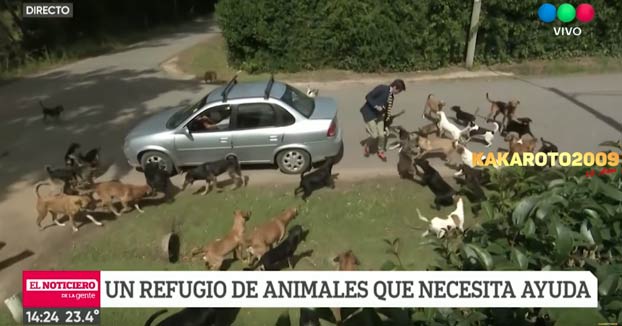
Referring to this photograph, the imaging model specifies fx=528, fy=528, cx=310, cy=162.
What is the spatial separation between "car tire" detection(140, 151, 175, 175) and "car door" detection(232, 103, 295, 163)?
140 cm

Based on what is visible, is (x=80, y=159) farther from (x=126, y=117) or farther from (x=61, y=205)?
(x=126, y=117)

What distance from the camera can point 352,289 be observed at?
7.82ft

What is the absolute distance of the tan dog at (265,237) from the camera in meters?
7.86

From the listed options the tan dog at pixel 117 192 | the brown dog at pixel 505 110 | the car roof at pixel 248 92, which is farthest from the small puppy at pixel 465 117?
the tan dog at pixel 117 192

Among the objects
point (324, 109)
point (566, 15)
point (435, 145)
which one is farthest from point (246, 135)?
point (566, 15)

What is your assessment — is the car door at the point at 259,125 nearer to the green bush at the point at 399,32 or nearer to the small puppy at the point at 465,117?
the small puppy at the point at 465,117

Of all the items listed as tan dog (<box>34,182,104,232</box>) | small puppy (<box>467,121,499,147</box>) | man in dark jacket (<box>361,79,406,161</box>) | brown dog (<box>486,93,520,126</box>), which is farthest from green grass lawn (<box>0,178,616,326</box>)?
brown dog (<box>486,93,520,126</box>)

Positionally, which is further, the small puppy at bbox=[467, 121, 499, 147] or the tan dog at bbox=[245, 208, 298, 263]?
the small puppy at bbox=[467, 121, 499, 147]

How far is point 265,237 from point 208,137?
3143mm

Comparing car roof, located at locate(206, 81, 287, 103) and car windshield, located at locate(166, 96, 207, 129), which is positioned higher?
car roof, located at locate(206, 81, 287, 103)

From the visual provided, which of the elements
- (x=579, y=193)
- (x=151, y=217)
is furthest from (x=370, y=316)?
(x=151, y=217)

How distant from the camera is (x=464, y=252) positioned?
2406mm

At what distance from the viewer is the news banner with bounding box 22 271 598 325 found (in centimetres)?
217

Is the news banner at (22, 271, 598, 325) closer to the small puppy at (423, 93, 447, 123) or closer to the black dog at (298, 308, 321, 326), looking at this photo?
the black dog at (298, 308, 321, 326)
